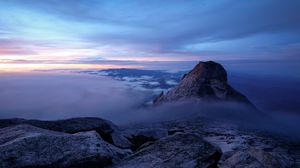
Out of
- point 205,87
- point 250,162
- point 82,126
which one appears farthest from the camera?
point 205,87

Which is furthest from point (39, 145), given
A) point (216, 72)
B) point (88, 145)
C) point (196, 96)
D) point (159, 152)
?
point (216, 72)

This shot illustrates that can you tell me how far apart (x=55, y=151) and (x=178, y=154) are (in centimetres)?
519

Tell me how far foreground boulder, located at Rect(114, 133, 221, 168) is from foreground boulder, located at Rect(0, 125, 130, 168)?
42.1 inches

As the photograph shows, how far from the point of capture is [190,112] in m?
83.2

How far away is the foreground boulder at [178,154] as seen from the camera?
10906 millimetres

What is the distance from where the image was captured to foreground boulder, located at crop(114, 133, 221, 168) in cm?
1091

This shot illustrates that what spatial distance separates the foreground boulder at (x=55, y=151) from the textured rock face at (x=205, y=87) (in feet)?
263

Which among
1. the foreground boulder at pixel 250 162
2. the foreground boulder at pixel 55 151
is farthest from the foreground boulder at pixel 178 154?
the foreground boulder at pixel 55 151

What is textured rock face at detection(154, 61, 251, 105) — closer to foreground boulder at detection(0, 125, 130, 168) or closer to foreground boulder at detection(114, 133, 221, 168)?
foreground boulder at detection(114, 133, 221, 168)

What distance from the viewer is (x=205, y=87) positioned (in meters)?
93.7

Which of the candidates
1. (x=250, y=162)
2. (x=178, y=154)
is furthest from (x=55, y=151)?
(x=250, y=162)

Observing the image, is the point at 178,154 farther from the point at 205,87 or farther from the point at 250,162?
the point at 205,87

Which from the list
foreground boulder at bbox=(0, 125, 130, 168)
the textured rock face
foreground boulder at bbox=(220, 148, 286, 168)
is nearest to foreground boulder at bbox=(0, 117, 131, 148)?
foreground boulder at bbox=(0, 125, 130, 168)

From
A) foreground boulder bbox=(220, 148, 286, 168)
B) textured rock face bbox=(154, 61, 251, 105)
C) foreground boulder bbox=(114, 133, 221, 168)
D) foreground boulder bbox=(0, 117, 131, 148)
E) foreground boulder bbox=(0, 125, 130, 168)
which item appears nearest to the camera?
foreground boulder bbox=(0, 125, 130, 168)
